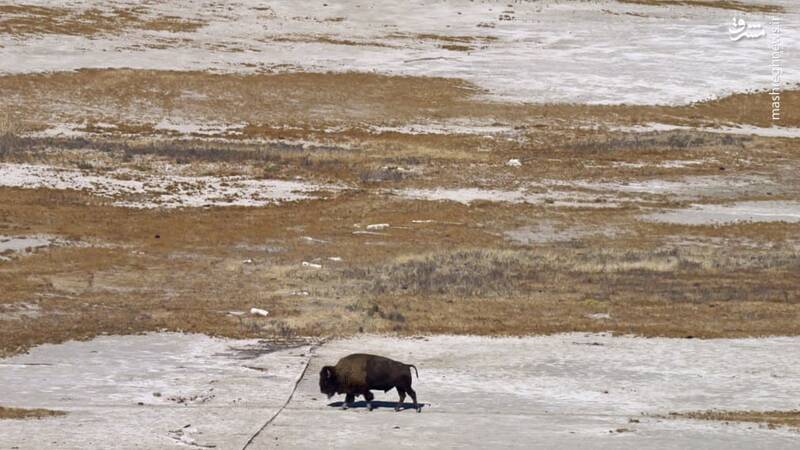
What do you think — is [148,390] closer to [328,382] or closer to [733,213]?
[328,382]

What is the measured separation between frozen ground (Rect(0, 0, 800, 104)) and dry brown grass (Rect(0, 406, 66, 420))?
1866 inches

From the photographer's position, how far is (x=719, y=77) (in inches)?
3031

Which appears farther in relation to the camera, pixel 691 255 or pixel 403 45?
pixel 403 45

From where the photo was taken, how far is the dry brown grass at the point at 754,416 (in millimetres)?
21594

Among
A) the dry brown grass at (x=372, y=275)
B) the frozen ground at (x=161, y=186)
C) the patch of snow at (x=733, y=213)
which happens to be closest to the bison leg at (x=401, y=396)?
the dry brown grass at (x=372, y=275)

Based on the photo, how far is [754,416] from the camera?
877 inches

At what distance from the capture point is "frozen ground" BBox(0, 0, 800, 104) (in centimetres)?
7156

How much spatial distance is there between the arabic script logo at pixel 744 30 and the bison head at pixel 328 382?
2713 inches

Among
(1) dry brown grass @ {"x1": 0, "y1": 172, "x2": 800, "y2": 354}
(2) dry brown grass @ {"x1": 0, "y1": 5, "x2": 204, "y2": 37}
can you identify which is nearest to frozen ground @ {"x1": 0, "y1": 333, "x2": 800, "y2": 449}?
(1) dry brown grass @ {"x1": 0, "y1": 172, "x2": 800, "y2": 354}

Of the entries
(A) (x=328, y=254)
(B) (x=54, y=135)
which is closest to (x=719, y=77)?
(B) (x=54, y=135)

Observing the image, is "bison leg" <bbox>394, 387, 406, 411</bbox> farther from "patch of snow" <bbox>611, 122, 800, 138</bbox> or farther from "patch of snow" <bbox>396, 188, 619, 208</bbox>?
"patch of snow" <bbox>611, 122, 800, 138</bbox>

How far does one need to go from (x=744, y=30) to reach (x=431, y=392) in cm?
6988

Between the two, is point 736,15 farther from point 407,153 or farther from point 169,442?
point 169,442

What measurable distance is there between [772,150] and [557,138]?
28.4ft
